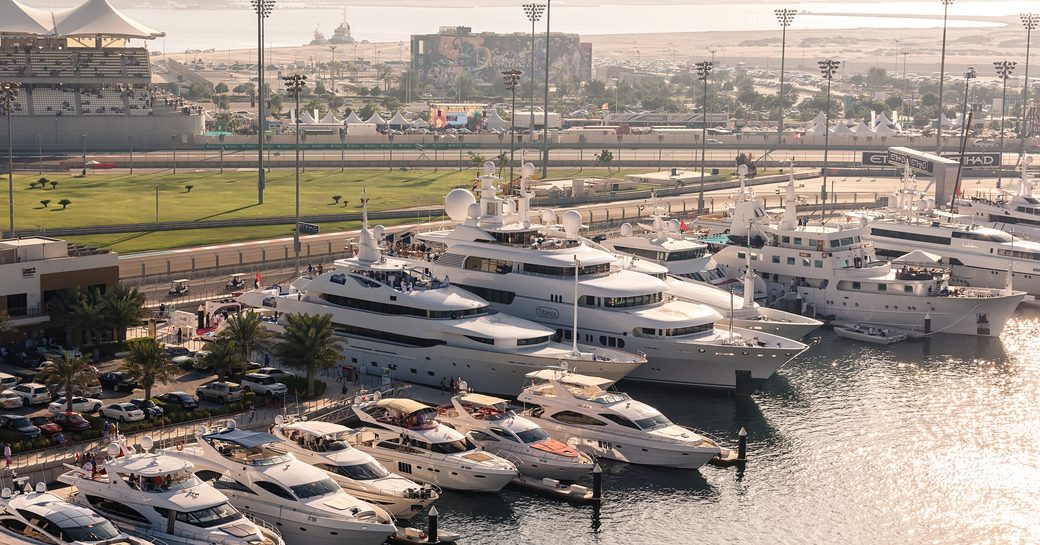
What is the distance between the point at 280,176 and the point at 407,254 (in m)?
75.4

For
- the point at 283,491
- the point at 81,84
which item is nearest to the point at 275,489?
the point at 283,491

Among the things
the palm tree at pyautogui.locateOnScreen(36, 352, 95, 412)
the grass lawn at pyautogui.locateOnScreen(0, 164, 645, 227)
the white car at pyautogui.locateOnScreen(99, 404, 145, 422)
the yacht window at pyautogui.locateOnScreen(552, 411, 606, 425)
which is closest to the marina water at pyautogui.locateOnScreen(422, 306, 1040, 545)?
the yacht window at pyautogui.locateOnScreen(552, 411, 606, 425)

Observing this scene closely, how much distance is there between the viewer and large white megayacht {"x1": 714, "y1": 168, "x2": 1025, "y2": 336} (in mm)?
88688

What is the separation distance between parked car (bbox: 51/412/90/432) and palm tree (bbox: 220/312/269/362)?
32.9 feet

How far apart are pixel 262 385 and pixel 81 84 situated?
425 ft

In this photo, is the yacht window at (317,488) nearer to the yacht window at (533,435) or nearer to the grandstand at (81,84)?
the yacht window at (533,435)

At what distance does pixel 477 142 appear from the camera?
198750 millimetres

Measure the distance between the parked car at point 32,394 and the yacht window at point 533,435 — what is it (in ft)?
68.1

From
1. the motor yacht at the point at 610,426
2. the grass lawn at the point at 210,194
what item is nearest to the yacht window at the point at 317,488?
the motor yacht at the point at 610,426

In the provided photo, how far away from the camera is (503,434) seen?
5994 cm

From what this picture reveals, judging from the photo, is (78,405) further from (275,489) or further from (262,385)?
(275,489)

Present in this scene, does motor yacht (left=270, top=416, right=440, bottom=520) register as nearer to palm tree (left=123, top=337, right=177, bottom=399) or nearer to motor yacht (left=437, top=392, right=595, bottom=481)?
motor yacht (left=437, top=392, right=595, bottom=481)

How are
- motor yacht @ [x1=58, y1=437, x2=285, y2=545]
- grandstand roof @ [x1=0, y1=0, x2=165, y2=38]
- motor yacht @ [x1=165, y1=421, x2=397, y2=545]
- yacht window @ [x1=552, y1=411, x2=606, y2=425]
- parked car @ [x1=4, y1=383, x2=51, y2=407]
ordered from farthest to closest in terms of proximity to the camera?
1. grandstand roof @ [x1=0, y1=0, x2=165, y2=38]
2. yacht window @ [x1=552, y1=411, x2=606, y2=425]
3. parked car @ [x1=4, y1=383, x2=51, y2=407]
4. motor yacht @ [x1=165, y1=421, x2=397, y2=545]
5. motor yacht @ [x1=58, y1=437, x2=285, y2=545]

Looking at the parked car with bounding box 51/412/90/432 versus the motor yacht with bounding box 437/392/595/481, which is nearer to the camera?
the motor yacht with bounding box 437/392/595/481
